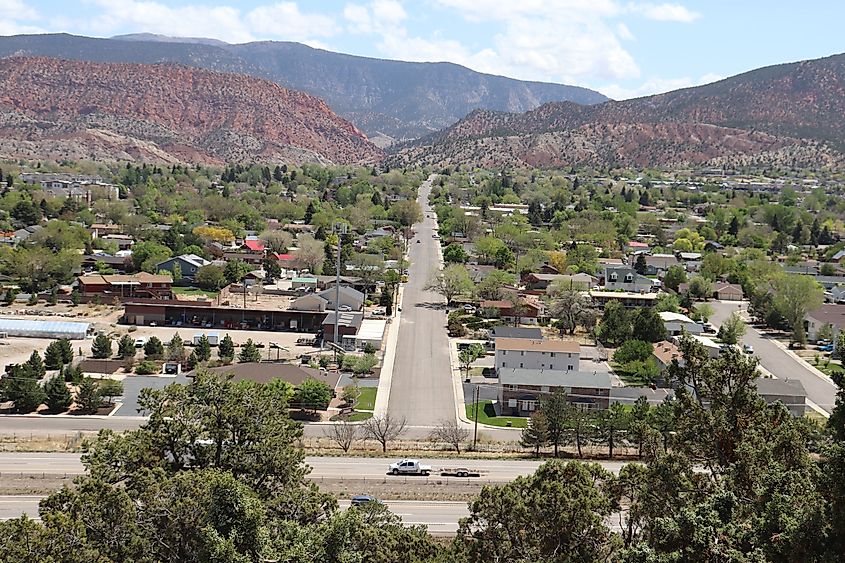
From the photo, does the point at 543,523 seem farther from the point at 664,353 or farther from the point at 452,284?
the point at 452,284

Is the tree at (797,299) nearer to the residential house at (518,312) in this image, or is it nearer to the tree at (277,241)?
the residential house at (518,312)

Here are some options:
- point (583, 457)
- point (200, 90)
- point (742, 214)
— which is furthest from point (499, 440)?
point (200, 90)

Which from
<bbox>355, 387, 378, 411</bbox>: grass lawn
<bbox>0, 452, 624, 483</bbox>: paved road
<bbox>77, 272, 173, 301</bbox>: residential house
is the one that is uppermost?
<bbox>77, 272, 173, 301</bbox>: residential house

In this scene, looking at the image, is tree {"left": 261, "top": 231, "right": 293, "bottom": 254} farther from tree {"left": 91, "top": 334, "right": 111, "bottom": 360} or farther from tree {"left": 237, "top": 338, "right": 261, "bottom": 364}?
tree {"left": 91, "top": 334, "right": 111, "bottom": 360}

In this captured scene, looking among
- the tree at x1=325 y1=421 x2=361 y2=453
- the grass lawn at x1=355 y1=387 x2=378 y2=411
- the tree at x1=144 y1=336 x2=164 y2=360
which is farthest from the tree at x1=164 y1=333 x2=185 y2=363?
the tree at x1=325 y1=421 x2=361 y2=453

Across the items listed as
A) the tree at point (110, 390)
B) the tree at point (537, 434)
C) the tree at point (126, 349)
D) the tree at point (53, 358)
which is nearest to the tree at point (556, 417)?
the tree at point (537, 434)

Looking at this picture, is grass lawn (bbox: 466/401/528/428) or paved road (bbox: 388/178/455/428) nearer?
grass lawn (bbox: 466/401/528/428)

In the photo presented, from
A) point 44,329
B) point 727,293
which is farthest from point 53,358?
point 727,293
